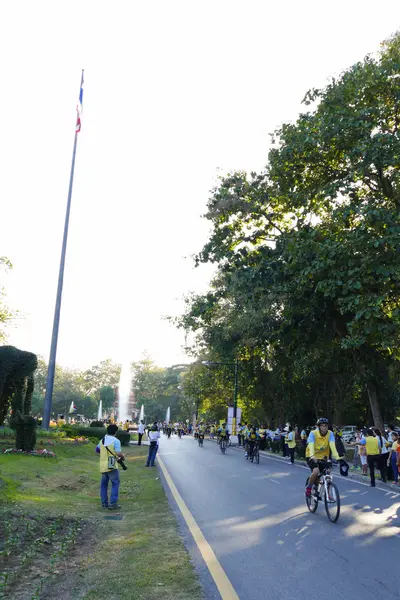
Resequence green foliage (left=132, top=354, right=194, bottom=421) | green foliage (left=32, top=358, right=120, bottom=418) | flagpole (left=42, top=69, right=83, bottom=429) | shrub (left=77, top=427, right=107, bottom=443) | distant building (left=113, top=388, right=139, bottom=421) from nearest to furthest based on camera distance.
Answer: flagpole (left=42, top=69, right=83, bottom=429)
shrub (left=77, top=427, right=107, bottom=443)
green foliage (left=32, top=358, right=120, bottom=418)
distant building (left=113, top=388, right=139, bottom=421)
green foliage (left=132, top=354, right=194, bottom=421)

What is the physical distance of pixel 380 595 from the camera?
543cm

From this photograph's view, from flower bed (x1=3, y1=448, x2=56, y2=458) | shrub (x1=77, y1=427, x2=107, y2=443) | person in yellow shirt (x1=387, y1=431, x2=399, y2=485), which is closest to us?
person in yellow shirt (x1=387, y1=431, x2=399, y2=485)

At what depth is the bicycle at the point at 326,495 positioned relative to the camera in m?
9.50

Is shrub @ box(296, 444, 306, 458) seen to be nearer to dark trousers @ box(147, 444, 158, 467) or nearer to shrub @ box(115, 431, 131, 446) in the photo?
dark trousers @ box(147, 444, 158, 467)

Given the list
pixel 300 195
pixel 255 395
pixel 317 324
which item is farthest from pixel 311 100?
pixel 255 395

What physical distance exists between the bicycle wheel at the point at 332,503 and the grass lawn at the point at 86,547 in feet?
8.80

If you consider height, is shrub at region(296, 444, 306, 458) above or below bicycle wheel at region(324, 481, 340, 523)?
above

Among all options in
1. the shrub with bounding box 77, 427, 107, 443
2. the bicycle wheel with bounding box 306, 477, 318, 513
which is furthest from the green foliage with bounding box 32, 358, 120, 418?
the bicycle wheel with bounding box 306, 477, 318, 513

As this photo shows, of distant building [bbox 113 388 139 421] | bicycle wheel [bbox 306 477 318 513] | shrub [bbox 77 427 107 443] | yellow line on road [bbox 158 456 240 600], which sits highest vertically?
distant building [bbox 113 388 139 421]

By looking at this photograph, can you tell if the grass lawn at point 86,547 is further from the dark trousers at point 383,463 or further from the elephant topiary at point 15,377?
the dark trousers at point 383,463

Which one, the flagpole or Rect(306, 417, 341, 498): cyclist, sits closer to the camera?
Rect(306, 417, 341, 498): cyclist

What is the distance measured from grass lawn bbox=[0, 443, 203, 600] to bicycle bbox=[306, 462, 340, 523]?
268 cm

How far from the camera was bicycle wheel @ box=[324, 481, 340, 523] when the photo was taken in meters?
9.40

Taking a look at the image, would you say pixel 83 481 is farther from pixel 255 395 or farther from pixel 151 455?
pixel 255 395
